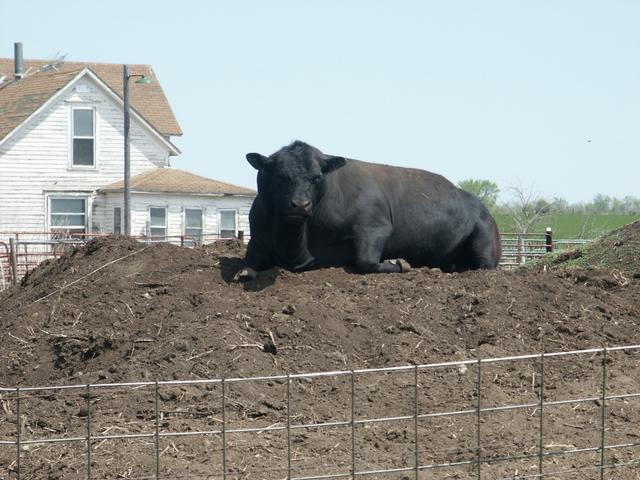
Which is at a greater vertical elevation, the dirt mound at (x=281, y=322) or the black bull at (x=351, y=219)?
the black bull at (x=351, y=219)

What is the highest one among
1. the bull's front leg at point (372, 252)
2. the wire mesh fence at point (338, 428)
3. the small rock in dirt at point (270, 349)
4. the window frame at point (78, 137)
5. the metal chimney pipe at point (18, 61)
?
the metal chimney pipe at point (18, 61)

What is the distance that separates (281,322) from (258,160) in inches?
112

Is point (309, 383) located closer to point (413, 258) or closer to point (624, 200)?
point (413, 258)

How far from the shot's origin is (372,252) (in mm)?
11594

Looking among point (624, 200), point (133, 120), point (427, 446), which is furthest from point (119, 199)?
point (624, 200)

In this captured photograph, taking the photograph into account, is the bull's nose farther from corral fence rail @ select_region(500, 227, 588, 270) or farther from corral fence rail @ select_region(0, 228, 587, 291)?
corral fence rail @ select_region(500, 227, 588, 270)

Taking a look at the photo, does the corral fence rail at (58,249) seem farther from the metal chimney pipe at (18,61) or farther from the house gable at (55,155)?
the metal chimney pipe at (18,61)

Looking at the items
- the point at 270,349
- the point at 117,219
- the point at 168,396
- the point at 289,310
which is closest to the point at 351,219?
the point at 289,310

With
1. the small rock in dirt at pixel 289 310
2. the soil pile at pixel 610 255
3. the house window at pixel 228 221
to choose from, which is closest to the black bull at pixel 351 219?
the small rock in dirt at pixel 289 310

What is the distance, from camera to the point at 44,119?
37.2m

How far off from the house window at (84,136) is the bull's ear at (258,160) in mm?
27013

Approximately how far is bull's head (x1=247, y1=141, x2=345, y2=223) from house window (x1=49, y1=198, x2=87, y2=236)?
26.2 meters

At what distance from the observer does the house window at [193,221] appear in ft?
125

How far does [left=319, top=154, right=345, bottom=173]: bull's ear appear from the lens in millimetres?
11617
